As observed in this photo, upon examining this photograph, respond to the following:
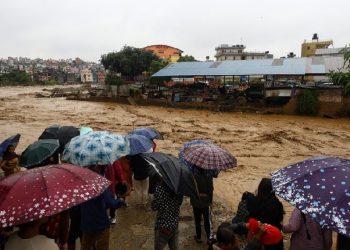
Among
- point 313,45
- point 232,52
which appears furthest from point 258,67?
point 232,52

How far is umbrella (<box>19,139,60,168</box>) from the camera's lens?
4.45 m

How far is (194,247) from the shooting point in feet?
15.0

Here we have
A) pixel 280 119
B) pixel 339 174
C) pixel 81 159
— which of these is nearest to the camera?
pixel 339 174

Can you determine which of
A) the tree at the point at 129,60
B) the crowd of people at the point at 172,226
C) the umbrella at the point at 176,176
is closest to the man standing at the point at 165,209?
the crowd of people at the point at 172,226

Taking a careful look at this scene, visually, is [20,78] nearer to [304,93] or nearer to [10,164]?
[304,93]

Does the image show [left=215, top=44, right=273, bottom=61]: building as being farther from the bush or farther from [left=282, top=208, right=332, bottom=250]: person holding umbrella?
[left=282, top=208, right=332, bottom=250]: person holding umbrella

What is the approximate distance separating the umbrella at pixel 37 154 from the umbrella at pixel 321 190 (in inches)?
128

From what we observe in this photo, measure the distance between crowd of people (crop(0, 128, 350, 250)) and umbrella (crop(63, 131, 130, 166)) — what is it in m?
0.18

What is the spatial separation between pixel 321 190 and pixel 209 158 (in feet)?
5.80

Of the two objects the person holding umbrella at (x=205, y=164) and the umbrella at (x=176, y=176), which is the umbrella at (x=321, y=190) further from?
the person holding umbrella at (x=205, y=164)

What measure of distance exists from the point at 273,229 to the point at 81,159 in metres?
2.27

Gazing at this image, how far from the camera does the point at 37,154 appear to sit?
452cm

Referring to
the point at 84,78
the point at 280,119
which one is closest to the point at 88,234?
the point at 280,119

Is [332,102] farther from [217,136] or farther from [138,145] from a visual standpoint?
[138,145]
